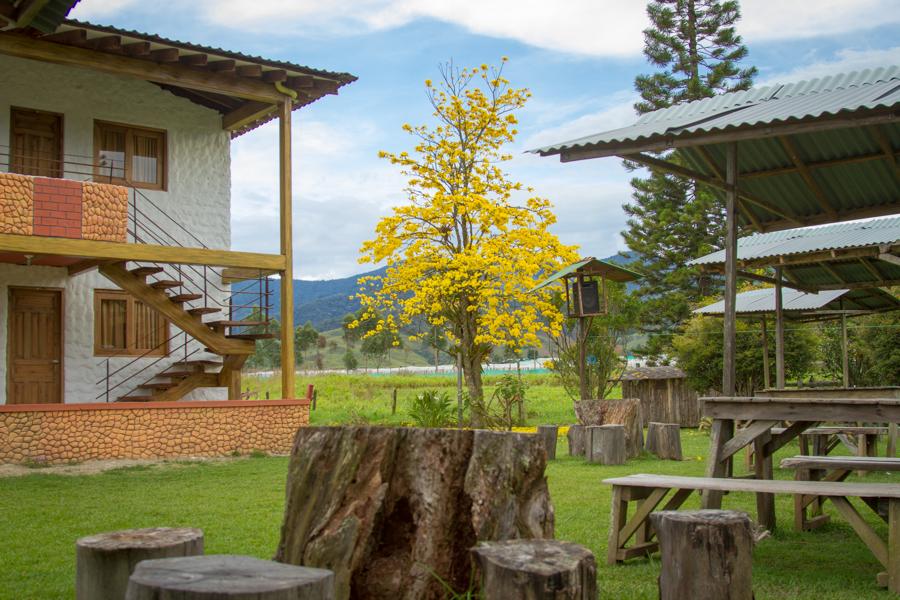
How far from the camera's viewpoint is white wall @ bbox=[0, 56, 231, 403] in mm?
16078

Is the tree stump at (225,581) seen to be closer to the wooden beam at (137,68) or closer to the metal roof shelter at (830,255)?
the metal roof shelter at (830,255)

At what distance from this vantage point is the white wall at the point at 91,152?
1608cm

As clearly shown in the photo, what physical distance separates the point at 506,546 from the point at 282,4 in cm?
1272

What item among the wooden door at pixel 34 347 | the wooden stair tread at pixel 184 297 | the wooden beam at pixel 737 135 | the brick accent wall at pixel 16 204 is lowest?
the wooden door at pixel 34 347

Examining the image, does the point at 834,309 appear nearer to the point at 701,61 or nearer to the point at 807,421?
the point at 807,421

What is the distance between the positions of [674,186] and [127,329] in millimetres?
23975

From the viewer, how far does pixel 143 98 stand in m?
17.6

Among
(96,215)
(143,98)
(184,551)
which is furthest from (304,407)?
(184,551)

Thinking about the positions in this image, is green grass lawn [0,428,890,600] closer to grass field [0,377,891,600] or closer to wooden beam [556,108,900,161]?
grass field [0,377,891,600]

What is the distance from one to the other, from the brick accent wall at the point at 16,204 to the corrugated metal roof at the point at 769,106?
9.29 metres

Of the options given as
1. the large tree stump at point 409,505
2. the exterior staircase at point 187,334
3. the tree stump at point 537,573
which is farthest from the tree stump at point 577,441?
the tree stump at point 537,573

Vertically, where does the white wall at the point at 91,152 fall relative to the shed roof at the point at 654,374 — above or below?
above

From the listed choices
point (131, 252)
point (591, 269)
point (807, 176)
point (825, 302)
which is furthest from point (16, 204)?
point (825, 302)

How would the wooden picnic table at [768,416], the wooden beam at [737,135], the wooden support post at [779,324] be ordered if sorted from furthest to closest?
the wooden support post at [779,324], the wooden beam at [737,135], the wooden picnic table at [768,416]
